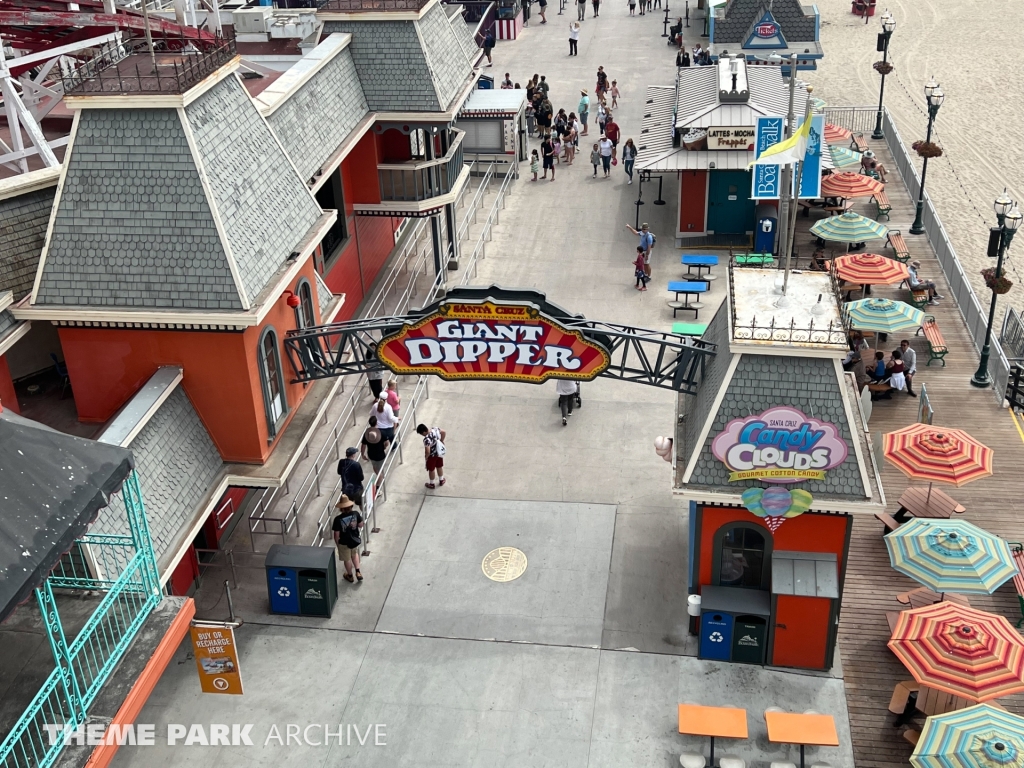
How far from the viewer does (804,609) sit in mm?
17828

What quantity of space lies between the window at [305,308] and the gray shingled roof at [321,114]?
3.29m

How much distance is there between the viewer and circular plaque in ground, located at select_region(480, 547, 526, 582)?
67.1 feet

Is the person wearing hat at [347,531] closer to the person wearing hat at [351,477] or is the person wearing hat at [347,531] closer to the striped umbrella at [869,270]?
the person wearing hat at [351,477]

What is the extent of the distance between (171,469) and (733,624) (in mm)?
9347

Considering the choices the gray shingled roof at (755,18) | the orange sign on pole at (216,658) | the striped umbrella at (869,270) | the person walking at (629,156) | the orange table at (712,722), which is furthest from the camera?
the gray shingled roof at (755,18)

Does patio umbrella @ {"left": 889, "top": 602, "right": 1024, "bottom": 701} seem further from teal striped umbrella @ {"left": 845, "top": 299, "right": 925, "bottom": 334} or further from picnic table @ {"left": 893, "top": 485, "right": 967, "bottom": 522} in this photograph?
teal striped umbrella @ {"left": 845, "top": 299, "right": 925, "bottom": 334}

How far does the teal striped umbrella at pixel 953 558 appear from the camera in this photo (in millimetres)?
17797

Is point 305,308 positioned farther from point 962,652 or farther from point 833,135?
point 833,135

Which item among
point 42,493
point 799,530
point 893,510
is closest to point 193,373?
point 42,493

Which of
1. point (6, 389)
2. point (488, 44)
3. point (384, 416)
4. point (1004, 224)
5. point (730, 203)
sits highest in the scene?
point (6, 389)

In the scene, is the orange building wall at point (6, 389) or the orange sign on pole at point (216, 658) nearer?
the orange sign on pole at point (216, 658)

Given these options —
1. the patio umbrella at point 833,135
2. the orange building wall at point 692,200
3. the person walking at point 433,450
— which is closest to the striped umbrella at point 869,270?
the orange building wall at point 692,200

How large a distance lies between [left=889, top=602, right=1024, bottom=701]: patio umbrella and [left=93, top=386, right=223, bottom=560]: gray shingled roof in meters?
11.1

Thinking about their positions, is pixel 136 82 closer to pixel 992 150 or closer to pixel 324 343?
pixel 324 343
